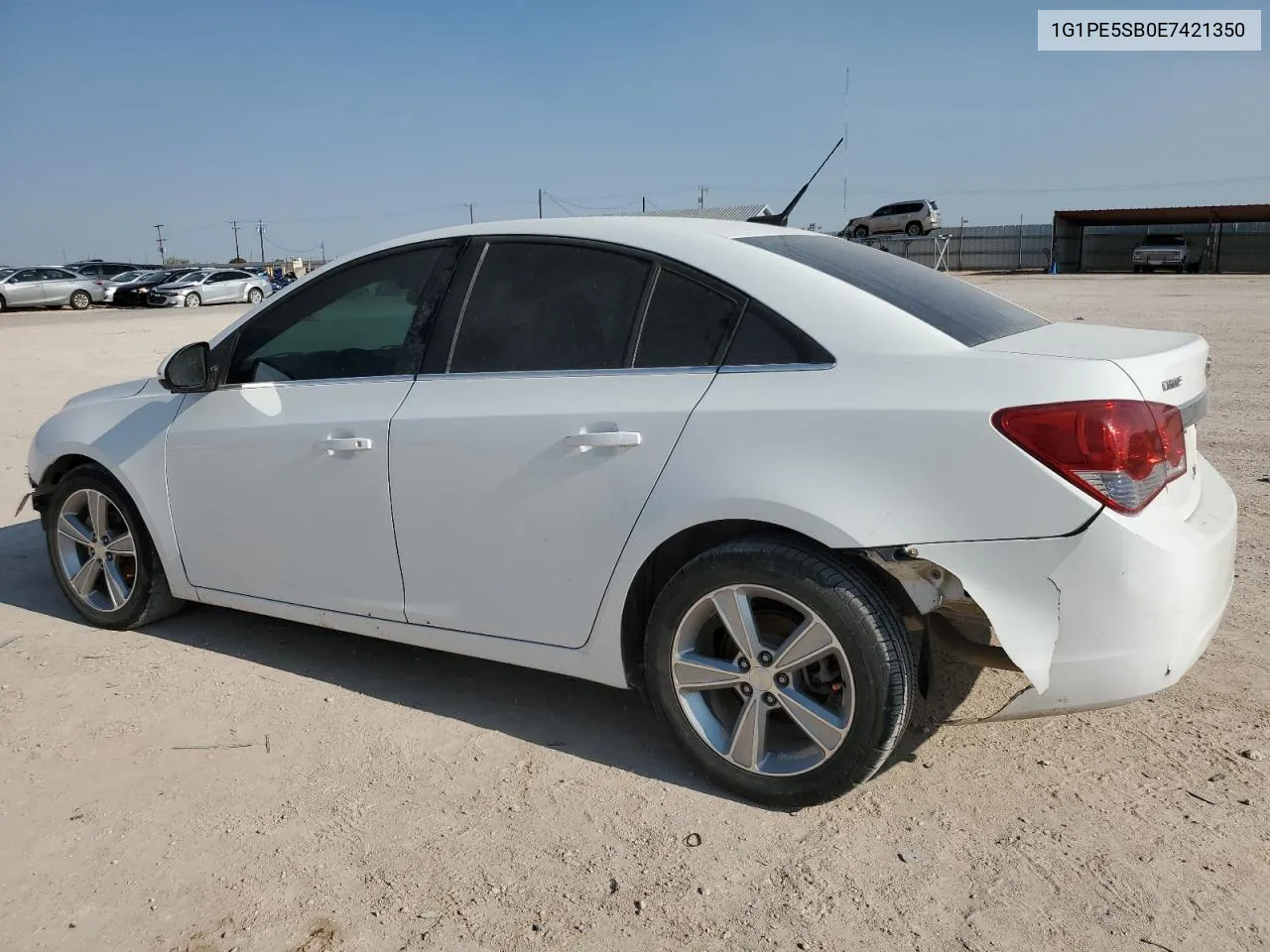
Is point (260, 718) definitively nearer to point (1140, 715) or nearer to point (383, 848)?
point (383, 848)

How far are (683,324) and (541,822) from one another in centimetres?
152

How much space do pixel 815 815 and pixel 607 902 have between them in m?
0.70

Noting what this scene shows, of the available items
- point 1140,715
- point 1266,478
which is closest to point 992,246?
point 1266,478

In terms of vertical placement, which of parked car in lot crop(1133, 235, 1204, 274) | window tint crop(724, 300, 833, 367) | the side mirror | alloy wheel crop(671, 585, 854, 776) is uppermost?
window tint crop(724, 300, 833, 367)

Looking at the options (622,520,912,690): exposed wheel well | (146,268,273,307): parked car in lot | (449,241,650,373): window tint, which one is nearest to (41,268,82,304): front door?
(146,268,273,307): parked car in lot

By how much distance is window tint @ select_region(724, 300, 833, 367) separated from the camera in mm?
3041

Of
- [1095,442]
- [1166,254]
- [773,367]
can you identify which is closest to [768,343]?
[773,367]

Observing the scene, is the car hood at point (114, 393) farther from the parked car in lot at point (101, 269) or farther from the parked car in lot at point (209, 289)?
the parked car in lot at point (101, 269)

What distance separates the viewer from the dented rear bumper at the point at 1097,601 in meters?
2.68

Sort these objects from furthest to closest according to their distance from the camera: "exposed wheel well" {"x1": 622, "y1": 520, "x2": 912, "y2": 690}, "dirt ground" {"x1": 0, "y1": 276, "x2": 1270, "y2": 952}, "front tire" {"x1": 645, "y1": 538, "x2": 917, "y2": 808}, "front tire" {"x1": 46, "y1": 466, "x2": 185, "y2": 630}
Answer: "front tire" {"x1": 46, "y1": 466, "x2": 185, "y2": 630}, "exposed wheel well" {"x1": 622, "y1": 520, "x2": 912, "y2": 690}, "front tire" {"x1": 645, "y1": 538, "x2": 917, "y2": 808}, "dirt ground" {"x1": 0, "y1": 276, "x2": 1270, "y2": 952}

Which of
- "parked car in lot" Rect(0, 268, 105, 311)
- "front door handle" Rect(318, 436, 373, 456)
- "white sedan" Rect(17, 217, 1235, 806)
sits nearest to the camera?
"white sedan" Rect(17, 217, 1235, 806)

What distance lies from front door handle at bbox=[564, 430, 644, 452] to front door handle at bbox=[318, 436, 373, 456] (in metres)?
0.82

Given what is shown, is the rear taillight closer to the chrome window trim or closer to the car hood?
the chrome window trim

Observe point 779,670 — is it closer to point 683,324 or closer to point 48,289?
point 683,324
